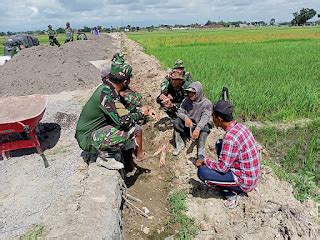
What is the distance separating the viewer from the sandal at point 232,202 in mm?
3162

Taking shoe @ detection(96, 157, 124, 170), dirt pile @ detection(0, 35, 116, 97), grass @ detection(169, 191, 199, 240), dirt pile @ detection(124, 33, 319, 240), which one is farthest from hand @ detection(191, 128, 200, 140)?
dirt pile @ detection(0, 35, 116, 97)

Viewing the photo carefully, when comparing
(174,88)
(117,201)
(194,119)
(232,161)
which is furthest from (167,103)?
(117,201)

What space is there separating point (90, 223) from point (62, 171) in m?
1.25

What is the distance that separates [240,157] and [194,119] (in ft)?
4.53

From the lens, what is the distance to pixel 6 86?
8273 millimetres

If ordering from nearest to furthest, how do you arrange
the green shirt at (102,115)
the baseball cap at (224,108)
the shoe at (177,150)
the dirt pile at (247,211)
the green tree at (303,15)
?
1. the dirt pile at (247,211)
2. the baseball cap at (224,108)
3. the green shirt at (102,115)
4. the shoe at (177,150)
5. the green tree at (303,15)

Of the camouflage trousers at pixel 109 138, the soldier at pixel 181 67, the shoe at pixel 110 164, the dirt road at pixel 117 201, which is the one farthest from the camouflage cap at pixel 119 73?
the soldier at pixel 181 67

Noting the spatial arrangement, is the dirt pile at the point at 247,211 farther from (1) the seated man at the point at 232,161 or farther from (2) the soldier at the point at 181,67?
(2) the soldier at the point at 181,67

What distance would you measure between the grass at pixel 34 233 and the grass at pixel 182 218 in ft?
4.01

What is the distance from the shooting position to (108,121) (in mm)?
3447

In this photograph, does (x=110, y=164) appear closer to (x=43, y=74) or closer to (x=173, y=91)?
(x=173, y=91)

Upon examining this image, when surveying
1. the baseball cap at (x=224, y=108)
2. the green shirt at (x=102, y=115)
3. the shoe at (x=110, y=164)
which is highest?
the baseball cap at (x=224, y=108)

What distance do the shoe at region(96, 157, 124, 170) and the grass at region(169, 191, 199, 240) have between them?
2.22 feet

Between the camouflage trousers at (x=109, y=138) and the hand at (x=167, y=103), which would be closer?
the camouflage trousers at (x=109, y=138)
